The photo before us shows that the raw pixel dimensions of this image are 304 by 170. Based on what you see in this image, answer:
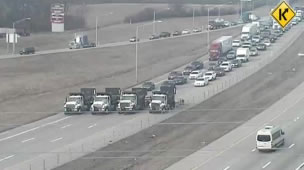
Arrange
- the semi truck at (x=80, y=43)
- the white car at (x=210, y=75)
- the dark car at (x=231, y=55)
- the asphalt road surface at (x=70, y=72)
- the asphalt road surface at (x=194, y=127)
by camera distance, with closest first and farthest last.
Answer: the asphalt road surface at (x=194, y=127), the asphalt road surface at (x=70, y=72), the white car at (x=210, y=75), the dark car at (x=231, y=55), the semi truck at (x=80, y=43)

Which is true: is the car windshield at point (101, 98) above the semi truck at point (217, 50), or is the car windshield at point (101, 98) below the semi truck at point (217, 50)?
below

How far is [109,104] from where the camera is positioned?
76.4 m

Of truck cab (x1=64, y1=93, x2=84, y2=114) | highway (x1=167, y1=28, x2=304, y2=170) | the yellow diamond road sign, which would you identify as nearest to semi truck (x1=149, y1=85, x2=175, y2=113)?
truck cab (x1=64, y1=93, x2=84, y2=114)

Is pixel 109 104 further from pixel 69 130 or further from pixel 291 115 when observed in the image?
pixel 291 115

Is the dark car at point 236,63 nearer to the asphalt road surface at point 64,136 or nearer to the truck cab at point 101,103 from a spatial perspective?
the asphalt road surface at point 64,136

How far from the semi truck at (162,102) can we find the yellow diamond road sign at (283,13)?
4671 centimetres

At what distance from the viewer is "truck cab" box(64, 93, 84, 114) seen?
75.8 meters

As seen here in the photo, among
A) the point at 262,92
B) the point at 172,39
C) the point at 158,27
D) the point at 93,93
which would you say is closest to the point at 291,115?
the point at 262,92

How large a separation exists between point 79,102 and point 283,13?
50265 millimetres

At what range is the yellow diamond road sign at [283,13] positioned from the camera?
2792 cm

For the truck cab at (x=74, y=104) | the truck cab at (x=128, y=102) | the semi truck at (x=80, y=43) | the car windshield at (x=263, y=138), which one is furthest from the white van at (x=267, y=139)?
the semi truck at (x=80, y=43)

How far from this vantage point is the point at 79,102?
252ft

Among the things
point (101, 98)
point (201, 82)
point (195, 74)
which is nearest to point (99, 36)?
point (195, 74)

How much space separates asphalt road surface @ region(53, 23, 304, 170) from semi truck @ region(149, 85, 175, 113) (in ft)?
6.41
